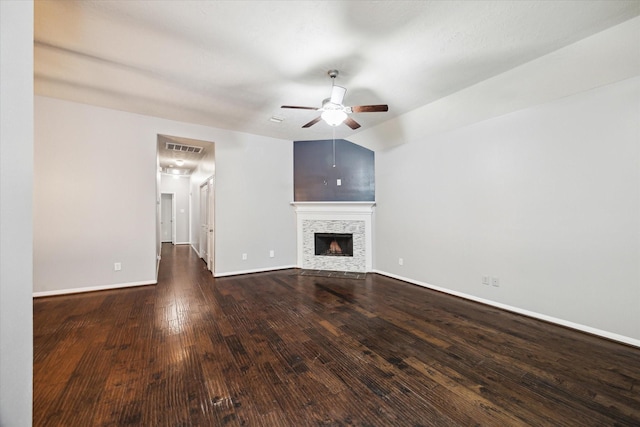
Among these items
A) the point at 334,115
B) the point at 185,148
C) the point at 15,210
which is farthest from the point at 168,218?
the point at 15,210

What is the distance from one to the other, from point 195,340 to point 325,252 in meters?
3.32

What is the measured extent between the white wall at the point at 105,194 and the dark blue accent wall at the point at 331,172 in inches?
45.9

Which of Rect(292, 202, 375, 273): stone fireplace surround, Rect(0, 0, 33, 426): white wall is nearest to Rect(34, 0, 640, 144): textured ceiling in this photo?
Rect(0, 0, 33, 426): white wall

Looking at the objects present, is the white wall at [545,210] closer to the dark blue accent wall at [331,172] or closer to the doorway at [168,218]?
the dark blue accent wall at [331,172]

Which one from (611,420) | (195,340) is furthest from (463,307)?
(195,340)

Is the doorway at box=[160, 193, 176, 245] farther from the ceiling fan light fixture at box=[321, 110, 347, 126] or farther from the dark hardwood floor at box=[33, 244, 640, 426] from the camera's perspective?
the ceiling fan light fixture at box=[321, 110, 347, 126]

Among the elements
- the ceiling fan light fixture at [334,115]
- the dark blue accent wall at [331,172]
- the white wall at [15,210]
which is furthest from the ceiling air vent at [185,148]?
the white wall at [15,210]

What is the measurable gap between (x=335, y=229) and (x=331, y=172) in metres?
1.22

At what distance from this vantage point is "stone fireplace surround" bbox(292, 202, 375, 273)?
16.5 ft

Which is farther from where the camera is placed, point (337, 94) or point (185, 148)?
point (185, 148)

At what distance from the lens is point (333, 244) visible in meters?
5.40

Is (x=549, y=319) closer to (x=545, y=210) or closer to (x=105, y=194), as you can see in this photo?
(x=545, y=210)

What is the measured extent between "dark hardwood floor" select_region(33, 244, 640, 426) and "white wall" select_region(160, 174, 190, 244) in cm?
675

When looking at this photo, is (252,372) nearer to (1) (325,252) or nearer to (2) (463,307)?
(2) (463,307)
